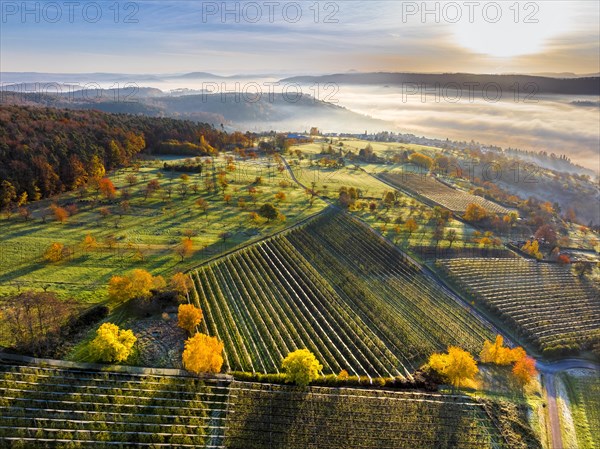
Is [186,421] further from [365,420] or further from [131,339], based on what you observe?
[365,420]

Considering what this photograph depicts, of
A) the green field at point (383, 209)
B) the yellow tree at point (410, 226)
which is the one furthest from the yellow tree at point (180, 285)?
the yellow tree at point (410, 226)

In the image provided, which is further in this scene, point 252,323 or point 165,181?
point 165,181

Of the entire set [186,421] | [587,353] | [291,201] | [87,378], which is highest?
[291,201]

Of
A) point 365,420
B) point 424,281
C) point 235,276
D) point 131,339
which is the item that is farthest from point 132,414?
point 424,281

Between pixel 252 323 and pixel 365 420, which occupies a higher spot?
pixel 252 323

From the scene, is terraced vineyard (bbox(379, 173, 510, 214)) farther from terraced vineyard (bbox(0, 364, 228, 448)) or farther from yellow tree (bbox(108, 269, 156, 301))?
terraced vineyard (bbox(0, 364, 228, 448))

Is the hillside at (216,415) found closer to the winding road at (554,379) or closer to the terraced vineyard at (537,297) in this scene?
the winding road at (554,379)

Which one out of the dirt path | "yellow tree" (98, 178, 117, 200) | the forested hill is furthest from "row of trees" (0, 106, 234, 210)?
the dirt path
